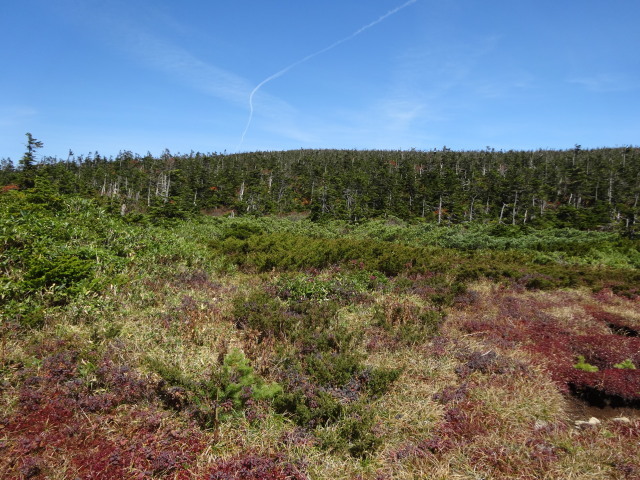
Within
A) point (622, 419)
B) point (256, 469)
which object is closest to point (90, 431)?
point (256, 469)

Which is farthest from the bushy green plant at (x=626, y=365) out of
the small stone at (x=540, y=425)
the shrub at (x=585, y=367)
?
the small stone at (x=540, y=425)

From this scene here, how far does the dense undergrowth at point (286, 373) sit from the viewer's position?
128 inches

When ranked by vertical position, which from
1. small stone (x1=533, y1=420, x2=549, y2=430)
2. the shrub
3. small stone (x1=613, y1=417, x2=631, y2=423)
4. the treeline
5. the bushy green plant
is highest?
the treeline

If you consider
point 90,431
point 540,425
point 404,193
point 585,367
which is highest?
point 404,193

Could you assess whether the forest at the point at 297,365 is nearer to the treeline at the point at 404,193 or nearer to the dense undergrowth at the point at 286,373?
the dense undergrowth at the point at 286,373

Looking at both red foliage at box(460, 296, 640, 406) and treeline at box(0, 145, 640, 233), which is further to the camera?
treeline at box(0, 145, 640, 233)

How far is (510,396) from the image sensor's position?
14.5ft

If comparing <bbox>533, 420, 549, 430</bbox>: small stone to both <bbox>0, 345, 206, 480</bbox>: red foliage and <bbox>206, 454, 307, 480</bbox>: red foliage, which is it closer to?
<bbox>206, 454, 307, 480</bbox>: red foliage

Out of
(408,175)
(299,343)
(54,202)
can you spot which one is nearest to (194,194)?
(408,175)

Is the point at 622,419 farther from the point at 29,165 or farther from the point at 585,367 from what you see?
the point at 29,165

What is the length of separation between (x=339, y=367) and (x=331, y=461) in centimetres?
134

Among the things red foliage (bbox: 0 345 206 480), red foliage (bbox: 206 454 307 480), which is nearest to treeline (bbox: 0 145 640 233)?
red foliage (bbox: 0 345 206 480)

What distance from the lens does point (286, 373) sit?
4523 mm

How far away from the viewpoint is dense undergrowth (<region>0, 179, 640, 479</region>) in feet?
10.6
